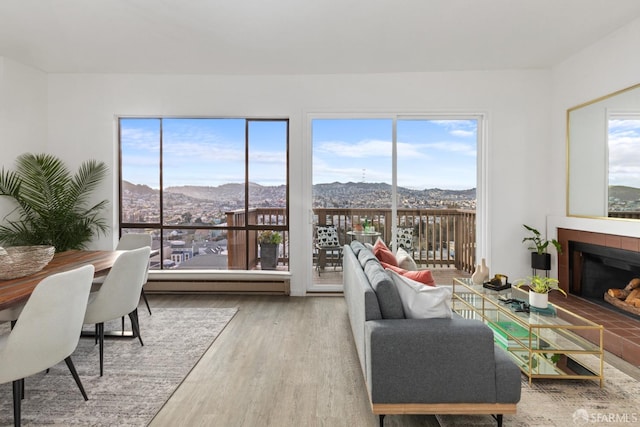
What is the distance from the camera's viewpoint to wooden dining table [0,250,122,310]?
184 cm

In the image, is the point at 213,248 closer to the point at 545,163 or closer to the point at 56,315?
the point at 56,315

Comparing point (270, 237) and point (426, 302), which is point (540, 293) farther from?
point (270, 237)

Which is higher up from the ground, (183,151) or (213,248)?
A: (183,151)

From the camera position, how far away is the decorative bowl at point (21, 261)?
2186mm

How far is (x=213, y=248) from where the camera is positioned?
4625mm

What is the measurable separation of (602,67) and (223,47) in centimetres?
378

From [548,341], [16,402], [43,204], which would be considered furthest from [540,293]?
[43,204]

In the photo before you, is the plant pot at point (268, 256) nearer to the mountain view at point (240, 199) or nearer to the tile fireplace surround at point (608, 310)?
the mountain view at point (240, 199)

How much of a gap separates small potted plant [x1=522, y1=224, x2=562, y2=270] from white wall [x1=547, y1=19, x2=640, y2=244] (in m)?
0.15

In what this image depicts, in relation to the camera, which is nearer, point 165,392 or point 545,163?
point 165,392

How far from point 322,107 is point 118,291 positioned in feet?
9.97

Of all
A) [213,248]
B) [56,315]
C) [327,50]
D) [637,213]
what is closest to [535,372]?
[637,213]

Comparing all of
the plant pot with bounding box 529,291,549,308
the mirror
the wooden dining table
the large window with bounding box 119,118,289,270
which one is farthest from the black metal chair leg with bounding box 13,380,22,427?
the mirror

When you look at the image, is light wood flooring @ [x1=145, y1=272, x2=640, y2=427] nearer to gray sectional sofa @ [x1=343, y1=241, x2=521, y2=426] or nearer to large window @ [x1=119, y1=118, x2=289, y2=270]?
gray sectional sofa @ [x1=343, y1=241, x2=521, y2=426]
